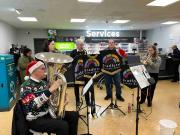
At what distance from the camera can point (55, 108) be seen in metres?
2.12

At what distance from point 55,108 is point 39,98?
29 centimetres

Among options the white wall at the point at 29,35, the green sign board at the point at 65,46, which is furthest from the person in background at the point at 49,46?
the white wall at the point at 29,35

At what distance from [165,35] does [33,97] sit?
9921 millimetres

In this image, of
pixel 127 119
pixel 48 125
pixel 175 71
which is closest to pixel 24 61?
pixel 127 119

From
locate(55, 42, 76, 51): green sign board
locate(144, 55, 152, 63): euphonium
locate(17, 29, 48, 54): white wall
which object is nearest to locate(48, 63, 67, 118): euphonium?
locate(144, 55, 152, 63): euphonium

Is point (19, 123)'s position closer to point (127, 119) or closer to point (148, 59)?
point (127, 119)

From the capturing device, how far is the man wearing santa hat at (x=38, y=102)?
192 cm

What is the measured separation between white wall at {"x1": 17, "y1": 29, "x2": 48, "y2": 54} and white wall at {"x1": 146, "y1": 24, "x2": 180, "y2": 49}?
22.2ft

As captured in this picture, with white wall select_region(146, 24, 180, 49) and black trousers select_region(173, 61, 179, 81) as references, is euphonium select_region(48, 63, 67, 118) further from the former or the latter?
white wall select_region(146, 24, 180, 49)

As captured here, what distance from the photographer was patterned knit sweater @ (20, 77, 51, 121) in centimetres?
191

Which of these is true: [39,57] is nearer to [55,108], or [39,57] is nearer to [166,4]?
[55,108]

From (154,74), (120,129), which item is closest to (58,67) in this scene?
(120,129)

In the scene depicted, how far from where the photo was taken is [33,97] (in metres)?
1.92

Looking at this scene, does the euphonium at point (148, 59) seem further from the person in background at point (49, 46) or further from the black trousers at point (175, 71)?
the black trousers at point (175, 71)
